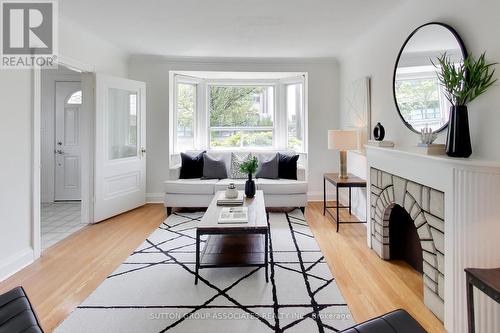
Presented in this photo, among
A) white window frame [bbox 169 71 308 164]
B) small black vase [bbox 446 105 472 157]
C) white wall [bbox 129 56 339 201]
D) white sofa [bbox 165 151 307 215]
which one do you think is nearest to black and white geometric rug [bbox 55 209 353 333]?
small black vase [bbox 446 105 472 157]

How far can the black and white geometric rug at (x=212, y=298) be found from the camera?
1.85 m

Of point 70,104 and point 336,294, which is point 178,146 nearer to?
point 70,104

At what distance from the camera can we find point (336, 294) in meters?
2.21

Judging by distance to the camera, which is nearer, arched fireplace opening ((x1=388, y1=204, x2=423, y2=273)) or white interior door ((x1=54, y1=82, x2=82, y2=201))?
arched fireplace opening ((x1=388, y1=204, x2=423, y2=273))

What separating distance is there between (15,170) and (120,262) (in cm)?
125

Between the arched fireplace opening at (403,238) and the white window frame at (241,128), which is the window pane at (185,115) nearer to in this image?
the white window frame at (241,128)

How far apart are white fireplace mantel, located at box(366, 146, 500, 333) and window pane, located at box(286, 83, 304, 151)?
3.73 m

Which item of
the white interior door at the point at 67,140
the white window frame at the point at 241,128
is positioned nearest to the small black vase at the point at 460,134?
the white window frame at the point at 241,128

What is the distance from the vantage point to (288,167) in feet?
15.8

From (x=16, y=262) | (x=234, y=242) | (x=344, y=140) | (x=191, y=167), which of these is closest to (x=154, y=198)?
(x=191, y=167)

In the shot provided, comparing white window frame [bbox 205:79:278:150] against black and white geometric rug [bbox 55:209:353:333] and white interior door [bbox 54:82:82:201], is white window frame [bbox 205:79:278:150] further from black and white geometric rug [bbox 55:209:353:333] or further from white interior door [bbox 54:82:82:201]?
black and white geometric rug [bbox 55:209:353:333]

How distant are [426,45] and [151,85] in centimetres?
417

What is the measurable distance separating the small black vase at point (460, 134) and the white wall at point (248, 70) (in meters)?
3.40

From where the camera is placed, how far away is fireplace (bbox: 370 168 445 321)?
193cm
